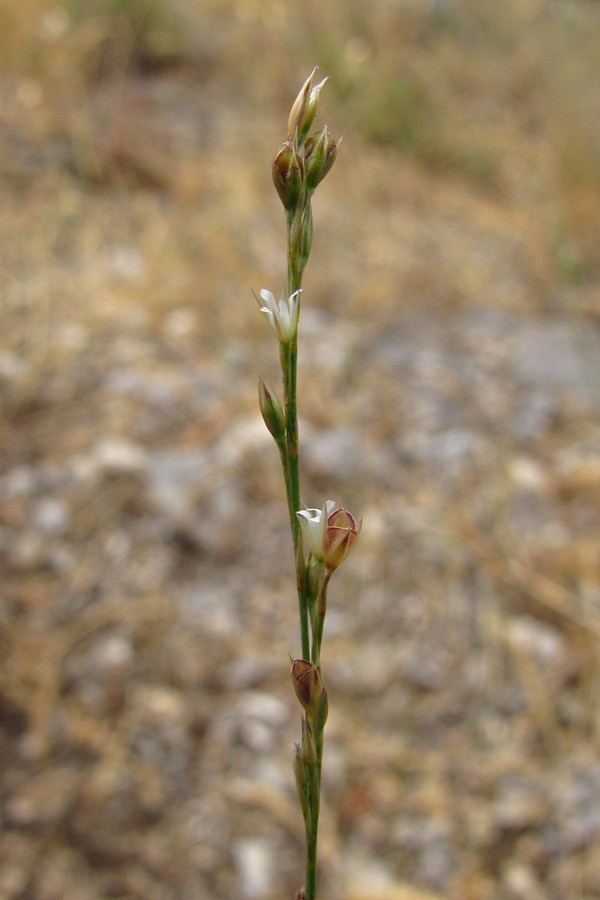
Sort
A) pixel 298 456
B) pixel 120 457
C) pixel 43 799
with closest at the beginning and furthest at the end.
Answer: pixel 298 456 < pixel 43 799 < pixel 120 457

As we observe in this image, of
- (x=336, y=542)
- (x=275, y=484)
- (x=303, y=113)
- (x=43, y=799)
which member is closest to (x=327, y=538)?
(x=336, y=542)

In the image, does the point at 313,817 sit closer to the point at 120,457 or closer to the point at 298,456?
the point at 298,456

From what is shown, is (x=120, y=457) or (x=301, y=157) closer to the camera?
(x=301, y=157)

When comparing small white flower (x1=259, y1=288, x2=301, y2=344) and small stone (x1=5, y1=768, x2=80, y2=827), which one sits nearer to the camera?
small white flower (x1=259, y1=288, x2=301, y2=344)

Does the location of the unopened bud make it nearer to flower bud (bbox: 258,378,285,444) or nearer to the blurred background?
flower bud (bbox: 258,378,285,444)

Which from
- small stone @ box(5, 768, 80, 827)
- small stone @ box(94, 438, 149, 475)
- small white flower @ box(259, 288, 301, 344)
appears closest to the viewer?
small white flower @ box(259, 288, 301, 344)

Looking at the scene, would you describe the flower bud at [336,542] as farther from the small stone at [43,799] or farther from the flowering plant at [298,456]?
the small stone at [43,799]

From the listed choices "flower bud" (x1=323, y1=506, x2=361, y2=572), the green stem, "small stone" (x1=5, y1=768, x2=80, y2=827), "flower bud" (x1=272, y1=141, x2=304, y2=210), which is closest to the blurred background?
"small stone" (x1=5, y1=768, x2=80, y2=827)

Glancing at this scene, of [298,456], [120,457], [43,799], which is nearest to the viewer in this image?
[298,456]
